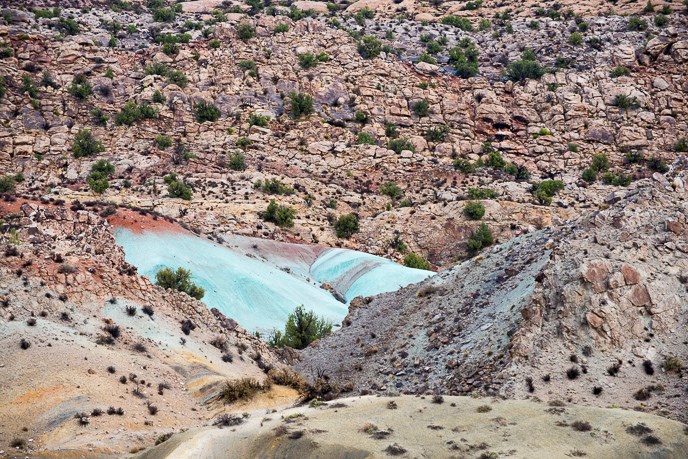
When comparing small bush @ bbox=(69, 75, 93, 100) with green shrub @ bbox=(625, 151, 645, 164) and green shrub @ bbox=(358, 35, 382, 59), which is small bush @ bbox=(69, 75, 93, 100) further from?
green shrub @ bbox=(625, 151, 645, 164)

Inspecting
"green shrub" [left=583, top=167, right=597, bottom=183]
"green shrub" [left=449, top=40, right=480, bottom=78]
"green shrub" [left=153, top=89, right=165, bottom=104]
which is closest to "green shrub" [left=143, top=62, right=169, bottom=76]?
"green shrub" [left=153, top=89, right=165, bottom=104]

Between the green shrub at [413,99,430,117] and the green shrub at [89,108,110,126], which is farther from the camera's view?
the green shrub at [413,99,430,117]

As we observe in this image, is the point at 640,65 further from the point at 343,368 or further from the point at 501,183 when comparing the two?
the point at 343,368

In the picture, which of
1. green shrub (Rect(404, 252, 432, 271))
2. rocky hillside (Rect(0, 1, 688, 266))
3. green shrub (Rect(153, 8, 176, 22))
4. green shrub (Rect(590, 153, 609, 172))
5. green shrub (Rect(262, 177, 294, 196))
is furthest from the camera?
green shrub (Rect(153, 8, 176, 22))

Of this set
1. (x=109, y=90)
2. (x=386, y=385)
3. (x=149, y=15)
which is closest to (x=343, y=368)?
(x=386, y=385)

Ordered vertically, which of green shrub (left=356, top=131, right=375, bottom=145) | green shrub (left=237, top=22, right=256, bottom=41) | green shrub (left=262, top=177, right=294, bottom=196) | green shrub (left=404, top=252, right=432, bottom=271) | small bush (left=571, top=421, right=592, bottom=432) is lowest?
green shrub (left=404, top=252, right=432, bottom=271)

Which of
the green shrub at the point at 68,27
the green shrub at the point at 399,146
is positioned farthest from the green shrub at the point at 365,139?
the green shrub at the point at 68,27

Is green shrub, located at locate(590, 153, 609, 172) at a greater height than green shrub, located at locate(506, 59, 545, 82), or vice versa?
green shrub, located at locate(506, 59, 545, 82)
